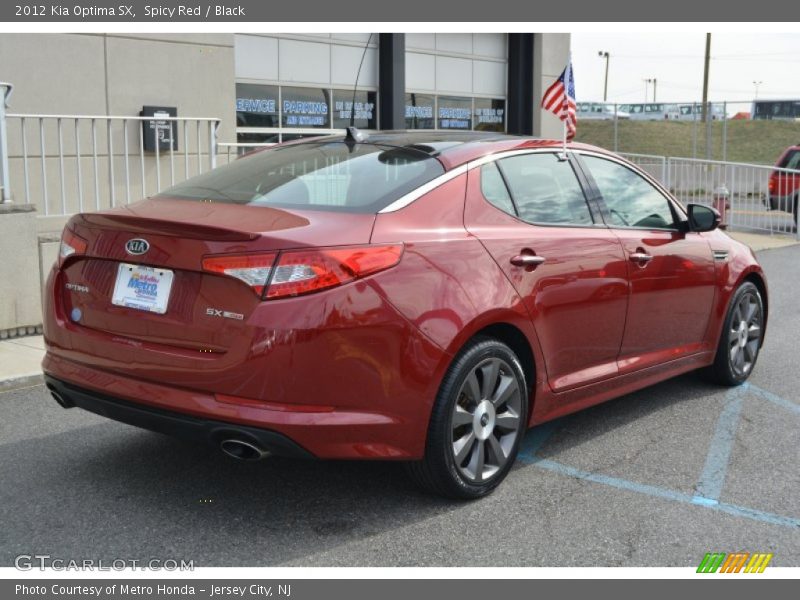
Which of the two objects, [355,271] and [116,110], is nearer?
[355,271]

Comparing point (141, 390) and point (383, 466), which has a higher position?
point (141, 390)

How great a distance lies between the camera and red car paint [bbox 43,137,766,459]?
3627 millimetres

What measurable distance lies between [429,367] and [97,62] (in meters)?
8.14

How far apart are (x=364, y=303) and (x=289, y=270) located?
1.03 ft

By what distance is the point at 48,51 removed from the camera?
10250 millimetres

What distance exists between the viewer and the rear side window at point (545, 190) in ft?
15.4

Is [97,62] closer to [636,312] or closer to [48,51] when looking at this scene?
[48,51]

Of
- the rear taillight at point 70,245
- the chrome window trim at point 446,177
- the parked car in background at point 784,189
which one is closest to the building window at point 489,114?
the parked car in background at point 784,189

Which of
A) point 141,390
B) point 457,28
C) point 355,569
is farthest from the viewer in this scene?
point 457,28

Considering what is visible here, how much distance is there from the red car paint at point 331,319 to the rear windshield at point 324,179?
4.5 inches

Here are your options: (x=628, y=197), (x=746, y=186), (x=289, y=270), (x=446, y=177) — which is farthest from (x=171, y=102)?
(x=746, y=186)

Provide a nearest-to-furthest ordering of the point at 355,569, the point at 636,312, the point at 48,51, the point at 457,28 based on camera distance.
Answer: the point at 355,569
the point at 636,312
the point at 48,51
the point at 457,28

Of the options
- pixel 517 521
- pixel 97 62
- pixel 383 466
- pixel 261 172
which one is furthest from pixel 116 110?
pixel 517 521

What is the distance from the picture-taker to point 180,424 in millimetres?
3732
